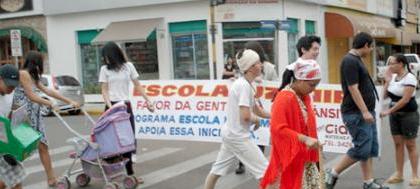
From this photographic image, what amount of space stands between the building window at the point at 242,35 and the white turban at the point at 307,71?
18.3m

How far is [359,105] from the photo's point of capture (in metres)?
6.42

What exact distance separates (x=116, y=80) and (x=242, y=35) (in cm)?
1534

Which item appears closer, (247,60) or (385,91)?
(247,60)

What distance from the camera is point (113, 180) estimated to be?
7.36m

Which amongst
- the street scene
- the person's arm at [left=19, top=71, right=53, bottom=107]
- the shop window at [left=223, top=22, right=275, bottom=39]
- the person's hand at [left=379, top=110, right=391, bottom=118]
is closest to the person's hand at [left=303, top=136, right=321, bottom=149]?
the street scene

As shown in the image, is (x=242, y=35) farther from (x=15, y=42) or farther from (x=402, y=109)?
(x=402, y=109)

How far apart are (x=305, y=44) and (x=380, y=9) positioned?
3038 cm

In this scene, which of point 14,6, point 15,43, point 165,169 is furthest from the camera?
point 14,6

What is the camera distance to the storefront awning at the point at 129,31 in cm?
2314

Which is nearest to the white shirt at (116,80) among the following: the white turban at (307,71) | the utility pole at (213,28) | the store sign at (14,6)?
the white turban at (307,71)

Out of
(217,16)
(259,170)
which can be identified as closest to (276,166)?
(259,170)

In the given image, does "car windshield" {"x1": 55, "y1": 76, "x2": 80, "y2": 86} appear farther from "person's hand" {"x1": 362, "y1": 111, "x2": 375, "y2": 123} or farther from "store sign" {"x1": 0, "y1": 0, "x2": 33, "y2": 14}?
"person's hand" {"x1": 362, "y1": 111, "x2": 375, "y2": 123}

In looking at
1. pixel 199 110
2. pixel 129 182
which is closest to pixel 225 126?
pixel 129 182

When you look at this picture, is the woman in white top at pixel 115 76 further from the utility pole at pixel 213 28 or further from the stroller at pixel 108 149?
the utility pole at pixel 213 28
